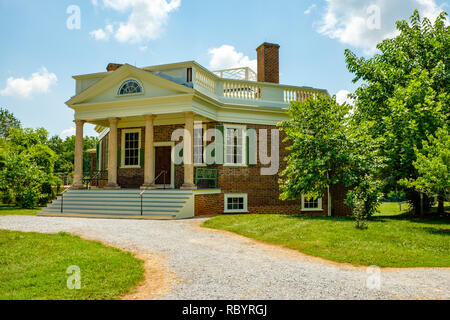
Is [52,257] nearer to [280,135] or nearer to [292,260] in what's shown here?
[292,260]

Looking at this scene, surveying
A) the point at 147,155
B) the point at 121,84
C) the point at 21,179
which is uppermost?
the point at 121,84

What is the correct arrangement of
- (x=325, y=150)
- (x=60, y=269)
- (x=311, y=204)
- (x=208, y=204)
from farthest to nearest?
(x=311, y=204) < (x=208, y=204) < (x=325, y=150) < (x=60, y=269)

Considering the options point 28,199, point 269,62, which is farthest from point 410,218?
point 28,199

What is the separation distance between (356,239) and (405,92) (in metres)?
7.87

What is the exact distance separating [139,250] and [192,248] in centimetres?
118

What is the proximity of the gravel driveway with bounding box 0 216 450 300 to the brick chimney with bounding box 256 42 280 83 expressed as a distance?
1158 cm

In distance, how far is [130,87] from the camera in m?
16.0

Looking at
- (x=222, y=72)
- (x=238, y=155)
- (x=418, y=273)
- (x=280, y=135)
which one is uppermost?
(x=222, y=72)

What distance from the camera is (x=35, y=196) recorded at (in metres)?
19.1

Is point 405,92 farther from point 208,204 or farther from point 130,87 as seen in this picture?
point 130,87

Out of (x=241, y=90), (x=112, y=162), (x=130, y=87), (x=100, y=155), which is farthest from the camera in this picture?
(x=100, y=155)

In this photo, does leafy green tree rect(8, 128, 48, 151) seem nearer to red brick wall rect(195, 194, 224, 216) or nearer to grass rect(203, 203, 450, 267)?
red brick wall rect(195, 194, 224, 216)

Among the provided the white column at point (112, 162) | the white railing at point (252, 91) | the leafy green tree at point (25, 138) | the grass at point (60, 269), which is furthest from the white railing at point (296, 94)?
the leafy green tree at point (25, 138)
